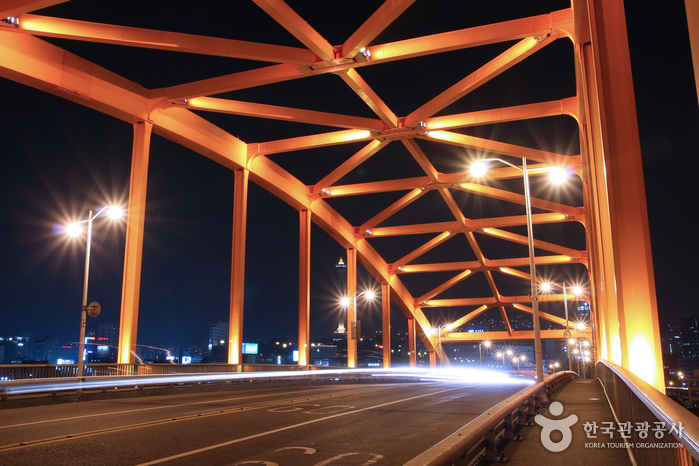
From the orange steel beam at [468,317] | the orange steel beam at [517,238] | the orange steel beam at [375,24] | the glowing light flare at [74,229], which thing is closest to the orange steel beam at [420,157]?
the orange steel beam at [375,24]

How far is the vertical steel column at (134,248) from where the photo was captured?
Result: 24250 mm

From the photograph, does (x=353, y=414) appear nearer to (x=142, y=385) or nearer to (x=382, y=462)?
(x=382, y=462)

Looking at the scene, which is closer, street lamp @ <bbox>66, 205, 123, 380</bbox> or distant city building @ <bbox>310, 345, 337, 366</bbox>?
street lamp @ <bbox>66, 205, 123, 380</bbox>

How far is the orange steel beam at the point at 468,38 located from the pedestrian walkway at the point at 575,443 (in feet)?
46.3

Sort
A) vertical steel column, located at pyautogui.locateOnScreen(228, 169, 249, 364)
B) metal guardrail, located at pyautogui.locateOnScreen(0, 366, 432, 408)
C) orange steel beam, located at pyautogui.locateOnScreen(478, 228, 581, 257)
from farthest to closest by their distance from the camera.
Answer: orange steel beam, located at pyautogui.locateOnScreen(478, 228, 581, 257), vertical steel column, located at pyautogui.locateOnScreen(228, 169, 249, 364), metal guardrail, located at pyautogui.locateOnScreen(0, 366, 432, 408)

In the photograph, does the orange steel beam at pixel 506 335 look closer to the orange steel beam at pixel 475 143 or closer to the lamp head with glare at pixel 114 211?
the orange steel beam at pixel 475 143

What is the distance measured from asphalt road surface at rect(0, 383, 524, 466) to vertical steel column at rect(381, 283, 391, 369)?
45.3 metres

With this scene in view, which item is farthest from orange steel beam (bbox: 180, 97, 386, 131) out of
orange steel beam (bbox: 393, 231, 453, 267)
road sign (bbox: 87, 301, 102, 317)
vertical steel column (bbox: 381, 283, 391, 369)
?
vertical steel column (bbox: 381, 283, 391, 369)

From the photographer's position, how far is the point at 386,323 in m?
60.7

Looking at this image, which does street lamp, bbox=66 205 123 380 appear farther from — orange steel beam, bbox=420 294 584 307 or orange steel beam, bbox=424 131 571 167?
orange steel beam, bbox=420 294 584 307

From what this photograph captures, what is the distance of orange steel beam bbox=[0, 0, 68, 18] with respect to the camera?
695 inches

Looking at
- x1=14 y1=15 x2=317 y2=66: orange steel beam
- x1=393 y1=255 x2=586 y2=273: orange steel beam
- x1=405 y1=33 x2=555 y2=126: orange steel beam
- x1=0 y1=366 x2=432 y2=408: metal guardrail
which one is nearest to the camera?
x1=0 y1=366 x2=432 y2=408: metal guardrail

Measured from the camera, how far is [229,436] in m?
9.50

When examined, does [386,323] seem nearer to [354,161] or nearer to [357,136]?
[354,161]
